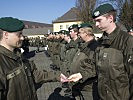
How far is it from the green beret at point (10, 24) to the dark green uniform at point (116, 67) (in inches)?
46.0

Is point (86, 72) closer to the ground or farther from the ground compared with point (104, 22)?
closer to the ground

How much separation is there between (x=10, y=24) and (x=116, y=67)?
4.66ft

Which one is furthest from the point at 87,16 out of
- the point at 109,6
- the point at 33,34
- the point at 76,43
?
the point at 33,34

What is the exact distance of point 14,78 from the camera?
3.09 meters

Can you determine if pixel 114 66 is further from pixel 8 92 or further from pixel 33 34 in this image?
pixel 33 34

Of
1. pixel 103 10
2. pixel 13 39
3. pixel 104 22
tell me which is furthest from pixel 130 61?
pixel 13 39

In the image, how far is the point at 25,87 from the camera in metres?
3.21

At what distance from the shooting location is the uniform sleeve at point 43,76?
3838 mm

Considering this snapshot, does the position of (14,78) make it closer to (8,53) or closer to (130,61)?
(8,53)

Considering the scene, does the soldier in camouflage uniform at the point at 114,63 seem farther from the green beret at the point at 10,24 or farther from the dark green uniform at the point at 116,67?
the green beret at the point at 10,24

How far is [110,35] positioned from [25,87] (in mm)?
1336

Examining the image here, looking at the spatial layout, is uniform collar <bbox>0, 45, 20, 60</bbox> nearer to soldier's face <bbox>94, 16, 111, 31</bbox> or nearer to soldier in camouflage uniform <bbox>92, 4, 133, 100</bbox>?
soldier in camouflage uniform <bbox>92, 4, 133, 100</bbox>

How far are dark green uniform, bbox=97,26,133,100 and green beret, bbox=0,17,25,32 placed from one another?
1.17 m

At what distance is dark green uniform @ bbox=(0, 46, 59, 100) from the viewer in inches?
118
